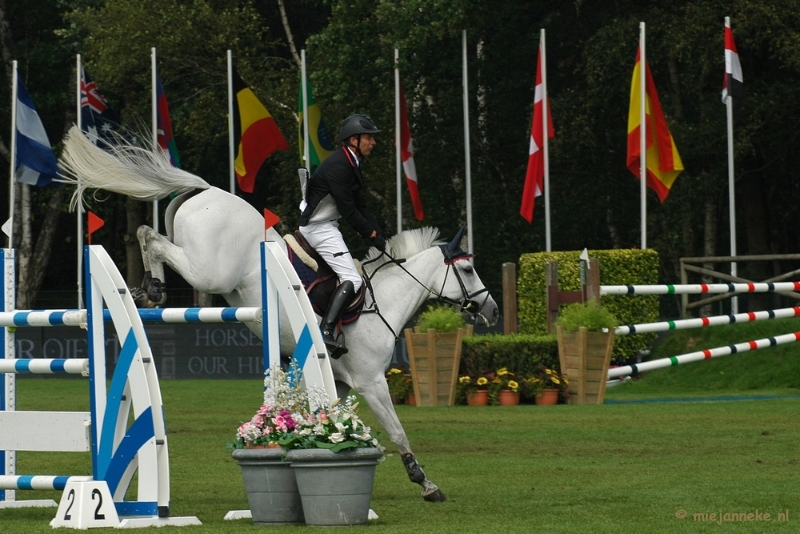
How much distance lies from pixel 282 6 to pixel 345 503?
93.1 ft

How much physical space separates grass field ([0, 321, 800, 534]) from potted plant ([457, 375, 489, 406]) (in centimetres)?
60

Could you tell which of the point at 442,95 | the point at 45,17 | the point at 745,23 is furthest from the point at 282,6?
the point at 745,23

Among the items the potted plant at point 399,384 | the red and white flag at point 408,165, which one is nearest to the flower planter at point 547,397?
the potted plant at point 399,384

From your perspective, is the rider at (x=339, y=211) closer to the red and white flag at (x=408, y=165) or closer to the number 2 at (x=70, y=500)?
the number 2 at (x=70, y=500)

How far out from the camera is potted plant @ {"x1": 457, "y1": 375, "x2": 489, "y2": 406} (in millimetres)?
16203

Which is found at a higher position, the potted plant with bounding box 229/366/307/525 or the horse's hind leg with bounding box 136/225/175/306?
the horse's hind leg with bounding box 136/225/175/306

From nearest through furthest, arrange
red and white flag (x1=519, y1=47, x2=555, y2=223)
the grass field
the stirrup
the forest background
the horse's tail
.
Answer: the grass field
the stirrup
the horse's tail
red and white flag (x1=519, y1=47, x2=555, y2=223)
the forest background

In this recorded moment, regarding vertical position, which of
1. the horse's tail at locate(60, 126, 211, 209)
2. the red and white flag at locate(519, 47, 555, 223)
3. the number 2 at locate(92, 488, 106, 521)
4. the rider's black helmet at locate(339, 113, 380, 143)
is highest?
the red and white flag at locate(519, 47, 555, 223)

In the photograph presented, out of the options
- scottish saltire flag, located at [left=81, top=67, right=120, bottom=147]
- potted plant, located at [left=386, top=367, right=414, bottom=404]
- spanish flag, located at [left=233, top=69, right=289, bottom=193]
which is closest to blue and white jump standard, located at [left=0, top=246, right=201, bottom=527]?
potted plant, located at [left=386, top=367, right=414, bottom=404]

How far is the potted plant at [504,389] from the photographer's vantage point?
1616 cm

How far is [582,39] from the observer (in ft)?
109

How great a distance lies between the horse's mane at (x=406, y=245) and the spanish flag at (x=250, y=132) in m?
15.6

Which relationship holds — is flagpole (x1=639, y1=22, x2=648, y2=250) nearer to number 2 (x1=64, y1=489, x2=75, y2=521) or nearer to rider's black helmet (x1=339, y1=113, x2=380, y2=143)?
rider's black helmet (x1=339, y1=113, x2=380, y2=143)

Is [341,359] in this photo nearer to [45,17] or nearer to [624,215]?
[624,215]
